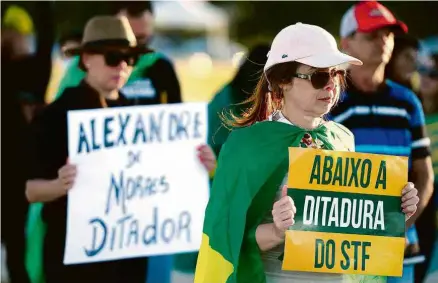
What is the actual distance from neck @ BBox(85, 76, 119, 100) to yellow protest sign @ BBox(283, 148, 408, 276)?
270 centimetres

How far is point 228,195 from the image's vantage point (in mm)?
4770

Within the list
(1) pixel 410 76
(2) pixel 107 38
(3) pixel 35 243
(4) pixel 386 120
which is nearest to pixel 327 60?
(4) pixel 386 120

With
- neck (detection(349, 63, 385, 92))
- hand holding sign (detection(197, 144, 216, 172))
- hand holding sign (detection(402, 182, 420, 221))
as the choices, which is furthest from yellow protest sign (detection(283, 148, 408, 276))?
hand holding sign (detection(197, 144, 216, 172))

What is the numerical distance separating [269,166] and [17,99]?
18.0ft

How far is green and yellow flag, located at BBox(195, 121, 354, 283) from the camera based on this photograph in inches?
187

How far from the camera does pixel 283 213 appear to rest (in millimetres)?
4551

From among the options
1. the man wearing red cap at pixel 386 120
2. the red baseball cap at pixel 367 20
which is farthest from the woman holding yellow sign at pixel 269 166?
the red baseball cap at pixel 367 20

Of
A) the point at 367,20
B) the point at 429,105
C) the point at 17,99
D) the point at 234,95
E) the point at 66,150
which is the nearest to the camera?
the point at 367,20

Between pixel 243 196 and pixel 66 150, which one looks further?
pixel 66 150

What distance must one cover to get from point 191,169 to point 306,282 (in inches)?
127

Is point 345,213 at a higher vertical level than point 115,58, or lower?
lower

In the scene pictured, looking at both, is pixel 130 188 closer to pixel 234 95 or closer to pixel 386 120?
pixel 234 95

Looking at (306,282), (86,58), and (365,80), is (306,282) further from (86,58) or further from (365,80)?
(86,58)

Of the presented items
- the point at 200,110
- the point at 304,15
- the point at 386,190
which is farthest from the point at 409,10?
the point at 386,190
